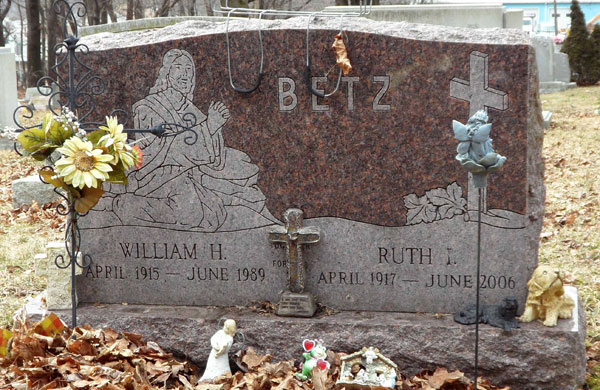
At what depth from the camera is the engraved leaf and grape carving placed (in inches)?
161

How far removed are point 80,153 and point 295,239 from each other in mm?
1268

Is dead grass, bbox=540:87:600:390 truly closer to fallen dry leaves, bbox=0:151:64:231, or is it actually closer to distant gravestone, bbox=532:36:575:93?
fallen dry leaves, bbox=0:151:64:231

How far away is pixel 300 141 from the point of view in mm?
4203

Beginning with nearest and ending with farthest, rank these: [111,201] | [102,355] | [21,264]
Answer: [102,355] < [111,201] < [21,264]

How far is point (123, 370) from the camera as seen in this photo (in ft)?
12.4

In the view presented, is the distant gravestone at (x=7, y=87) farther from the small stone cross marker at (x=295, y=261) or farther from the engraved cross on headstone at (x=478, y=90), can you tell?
the engraved cross on headstone at (x=478, y=90)

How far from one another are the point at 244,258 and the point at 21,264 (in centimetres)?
286

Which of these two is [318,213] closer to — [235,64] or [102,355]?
[235,64]

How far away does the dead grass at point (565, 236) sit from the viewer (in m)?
5.20

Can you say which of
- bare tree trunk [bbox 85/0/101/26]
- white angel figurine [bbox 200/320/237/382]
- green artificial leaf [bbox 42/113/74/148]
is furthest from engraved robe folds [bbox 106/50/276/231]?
bare tree trunk [bbox 85/0/101/26]

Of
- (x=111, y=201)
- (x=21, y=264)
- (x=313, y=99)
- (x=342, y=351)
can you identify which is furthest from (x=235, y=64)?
(x=21, y=264)

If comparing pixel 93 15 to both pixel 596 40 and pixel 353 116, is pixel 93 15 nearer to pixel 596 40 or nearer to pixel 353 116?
pixel 596 40

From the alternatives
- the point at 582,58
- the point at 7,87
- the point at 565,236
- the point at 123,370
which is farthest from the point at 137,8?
the point at 123,370

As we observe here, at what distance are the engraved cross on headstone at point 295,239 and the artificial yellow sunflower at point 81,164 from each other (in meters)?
1.04
